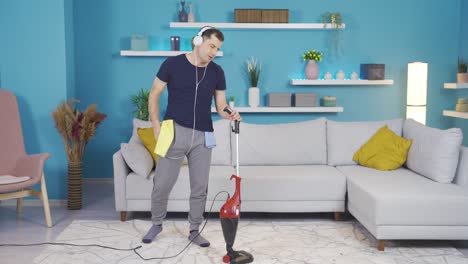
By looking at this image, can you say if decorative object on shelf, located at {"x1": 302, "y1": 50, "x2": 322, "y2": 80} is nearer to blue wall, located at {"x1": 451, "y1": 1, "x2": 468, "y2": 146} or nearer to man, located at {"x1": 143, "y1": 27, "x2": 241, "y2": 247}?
blue wall, located at {"x1": 451, "y1": 1, "x2": 468, "y2": 146}

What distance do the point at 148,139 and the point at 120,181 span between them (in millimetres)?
450

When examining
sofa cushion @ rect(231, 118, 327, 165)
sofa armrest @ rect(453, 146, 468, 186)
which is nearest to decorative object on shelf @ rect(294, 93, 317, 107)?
sofa cushion @ rect(231, 118, 327, 165)

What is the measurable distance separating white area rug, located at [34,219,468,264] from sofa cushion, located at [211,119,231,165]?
0.65m

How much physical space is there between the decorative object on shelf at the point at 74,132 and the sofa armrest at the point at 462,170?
3.05 metres

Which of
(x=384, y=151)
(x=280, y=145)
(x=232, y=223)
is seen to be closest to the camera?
(x=232, y=223)

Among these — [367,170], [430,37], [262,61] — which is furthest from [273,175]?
[430,37]

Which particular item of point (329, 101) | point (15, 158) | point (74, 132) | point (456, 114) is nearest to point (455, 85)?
point (456, 114)

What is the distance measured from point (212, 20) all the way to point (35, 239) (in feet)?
9.84

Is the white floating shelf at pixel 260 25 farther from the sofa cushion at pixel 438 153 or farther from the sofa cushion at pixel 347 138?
the sofa cushion at pixel 438 153

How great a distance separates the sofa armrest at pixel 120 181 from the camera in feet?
14.7

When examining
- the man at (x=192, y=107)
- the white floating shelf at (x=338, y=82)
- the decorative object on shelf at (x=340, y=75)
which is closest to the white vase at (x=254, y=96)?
the white floating shelf at (x=338, y=82)

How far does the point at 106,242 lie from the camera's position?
396 centimetres

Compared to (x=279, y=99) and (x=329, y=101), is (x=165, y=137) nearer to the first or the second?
(x=279, y=99)

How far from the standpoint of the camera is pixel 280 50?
19.7 ft
